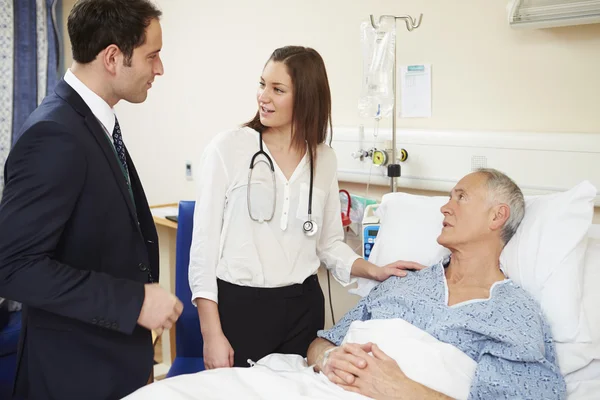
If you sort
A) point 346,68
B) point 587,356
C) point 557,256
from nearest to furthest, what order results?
point 587,356
point 557,256
point 346,68

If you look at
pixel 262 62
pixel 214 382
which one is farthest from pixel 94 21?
pixel 262 62

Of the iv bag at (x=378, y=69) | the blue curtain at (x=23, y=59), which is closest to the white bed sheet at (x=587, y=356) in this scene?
the iv bag at (x=378, y=69)

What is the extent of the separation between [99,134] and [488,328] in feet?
3.53

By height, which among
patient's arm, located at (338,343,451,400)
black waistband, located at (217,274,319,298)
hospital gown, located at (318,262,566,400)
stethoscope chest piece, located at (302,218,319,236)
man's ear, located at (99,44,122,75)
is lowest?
patient's arm, located at (338,343,451,400)

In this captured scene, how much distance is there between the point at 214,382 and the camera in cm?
160

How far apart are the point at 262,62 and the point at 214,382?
2.03 m

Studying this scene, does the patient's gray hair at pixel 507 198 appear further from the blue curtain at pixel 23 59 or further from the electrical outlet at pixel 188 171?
the blue curtain at pixel 23 59

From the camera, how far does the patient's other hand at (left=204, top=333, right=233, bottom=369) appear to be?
181 centimetres

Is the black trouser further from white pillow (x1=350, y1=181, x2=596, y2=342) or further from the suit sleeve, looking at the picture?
the suit sleeve

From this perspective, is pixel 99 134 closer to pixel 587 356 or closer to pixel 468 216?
pixel 468 216

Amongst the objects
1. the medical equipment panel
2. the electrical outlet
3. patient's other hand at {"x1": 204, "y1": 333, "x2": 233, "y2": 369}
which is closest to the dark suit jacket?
patient's other hand at {"x1": 204, "y1": 333, "x2": 233, "y2": 369}

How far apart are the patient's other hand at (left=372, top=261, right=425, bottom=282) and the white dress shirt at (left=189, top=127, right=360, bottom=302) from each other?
0.21 meters

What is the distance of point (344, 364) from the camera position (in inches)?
65.6

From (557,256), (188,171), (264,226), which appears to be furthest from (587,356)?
(188,171)
